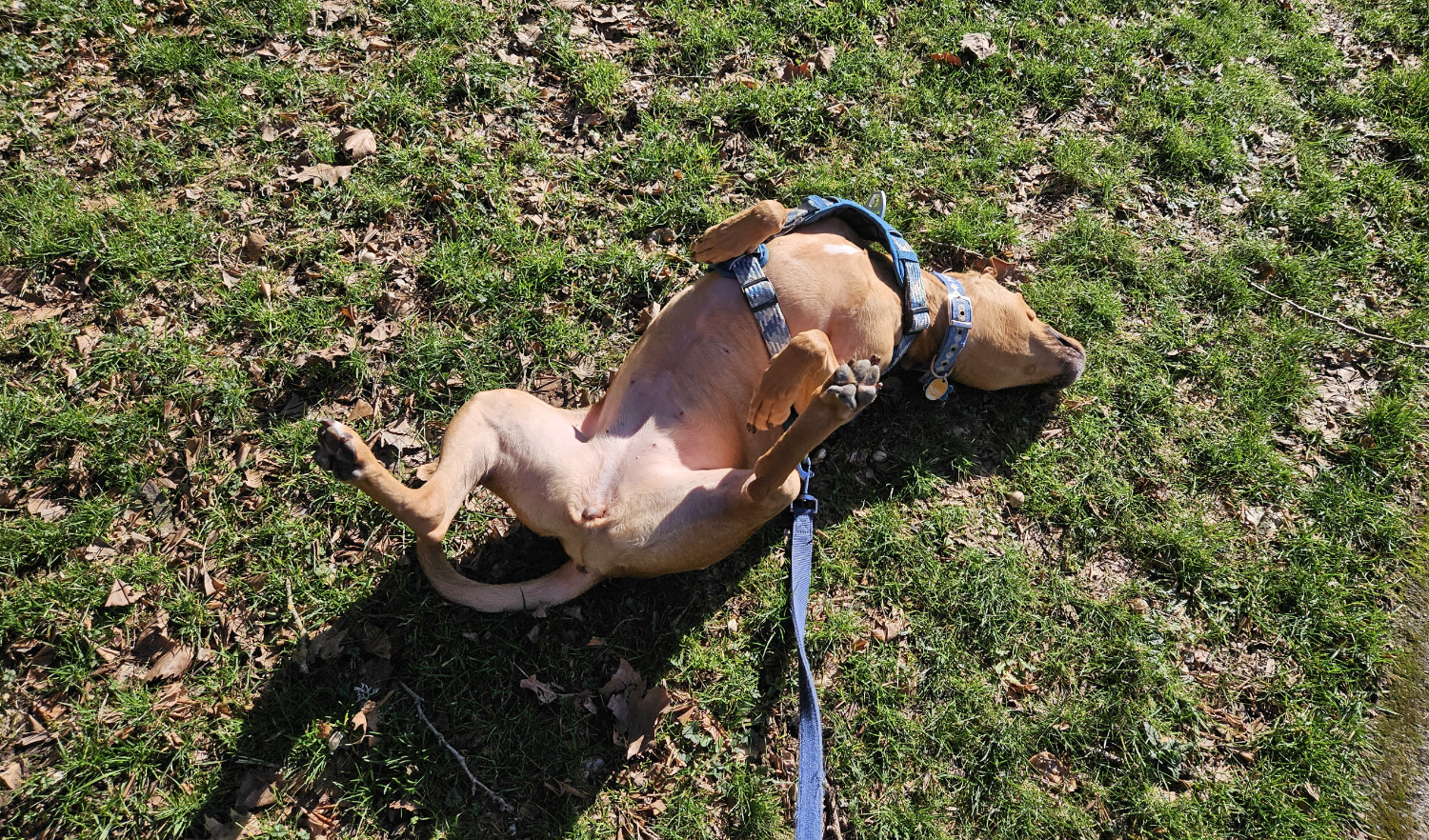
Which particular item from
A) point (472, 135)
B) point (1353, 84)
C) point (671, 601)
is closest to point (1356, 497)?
point (1353, 84)

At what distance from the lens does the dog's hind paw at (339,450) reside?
8.55 feet

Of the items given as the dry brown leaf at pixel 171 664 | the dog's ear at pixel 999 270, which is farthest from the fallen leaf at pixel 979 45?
the dry brown leaf at pixel 171 664

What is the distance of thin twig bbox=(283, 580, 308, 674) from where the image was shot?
128 inches

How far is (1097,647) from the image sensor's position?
3.79 metres

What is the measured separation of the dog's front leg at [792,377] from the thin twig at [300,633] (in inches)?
87.0

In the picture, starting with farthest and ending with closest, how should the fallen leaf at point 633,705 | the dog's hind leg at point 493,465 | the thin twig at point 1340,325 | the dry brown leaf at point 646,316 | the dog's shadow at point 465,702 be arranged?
1. the thin twig at point 1340,325
2. the dry brown leaf at point 646,316
3. the fallen leaf at point 633,705
4. the dog's shadow at point 465,702
5. the dog's hind leg at point 493,465

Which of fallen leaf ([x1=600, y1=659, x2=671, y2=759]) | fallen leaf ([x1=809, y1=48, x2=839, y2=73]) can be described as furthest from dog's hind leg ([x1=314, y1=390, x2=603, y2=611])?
fallen leaf ([x1=809, y1=48, x2=839, y2=73])

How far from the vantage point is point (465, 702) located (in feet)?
10.9

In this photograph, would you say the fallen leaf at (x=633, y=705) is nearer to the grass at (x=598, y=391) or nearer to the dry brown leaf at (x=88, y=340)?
the grass at (x=598, y=391)

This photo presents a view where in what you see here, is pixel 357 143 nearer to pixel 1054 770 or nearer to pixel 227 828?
pixel 227 828

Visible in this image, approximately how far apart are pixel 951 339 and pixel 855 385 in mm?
1271

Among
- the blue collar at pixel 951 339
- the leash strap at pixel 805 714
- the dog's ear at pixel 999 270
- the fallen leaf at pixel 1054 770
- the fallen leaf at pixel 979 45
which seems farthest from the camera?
the fallen leaf at pixel 979 45

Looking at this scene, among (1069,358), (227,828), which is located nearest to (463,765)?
(227,828)

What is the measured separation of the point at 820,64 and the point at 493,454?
3631 millimetres
